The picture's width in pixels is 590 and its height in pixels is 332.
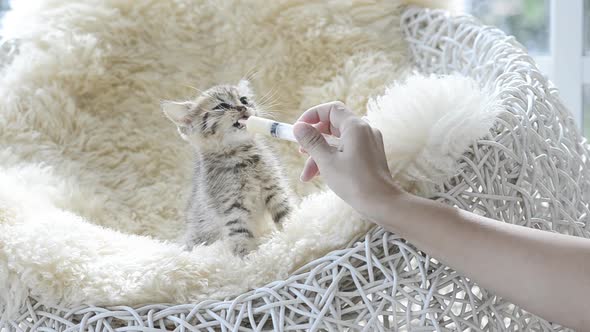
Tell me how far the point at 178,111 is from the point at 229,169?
0.50 feet

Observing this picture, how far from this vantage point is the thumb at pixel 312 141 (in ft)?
3.19

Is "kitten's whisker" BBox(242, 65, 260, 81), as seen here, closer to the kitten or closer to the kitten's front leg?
the kitten

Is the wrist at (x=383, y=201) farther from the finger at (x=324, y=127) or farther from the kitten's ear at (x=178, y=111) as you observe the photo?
the kitten's ear at (x=178, y=111)

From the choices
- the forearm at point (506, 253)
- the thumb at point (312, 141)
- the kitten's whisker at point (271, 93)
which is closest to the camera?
the forearm at point (506, 253)

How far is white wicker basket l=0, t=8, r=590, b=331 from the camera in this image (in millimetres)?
962

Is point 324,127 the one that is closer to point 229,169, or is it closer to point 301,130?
point 301,130

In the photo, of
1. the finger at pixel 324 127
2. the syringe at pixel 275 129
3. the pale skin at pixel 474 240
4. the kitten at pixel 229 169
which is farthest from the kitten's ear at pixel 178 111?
the pale skin at pixel 474 240

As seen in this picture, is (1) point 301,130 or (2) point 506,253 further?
(1) point 301,130

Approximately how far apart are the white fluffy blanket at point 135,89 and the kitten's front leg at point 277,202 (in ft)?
0.25

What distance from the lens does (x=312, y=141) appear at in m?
0.98

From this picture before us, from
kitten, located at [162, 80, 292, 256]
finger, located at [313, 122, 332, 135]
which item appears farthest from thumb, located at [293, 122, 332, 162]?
kitten, located at [162, 80, 292, 256]

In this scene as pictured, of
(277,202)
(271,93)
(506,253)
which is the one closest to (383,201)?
(506,253)

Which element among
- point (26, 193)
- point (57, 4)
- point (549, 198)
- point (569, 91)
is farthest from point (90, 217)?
point (569, 91)

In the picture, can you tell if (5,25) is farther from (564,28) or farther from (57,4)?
(564,28)
